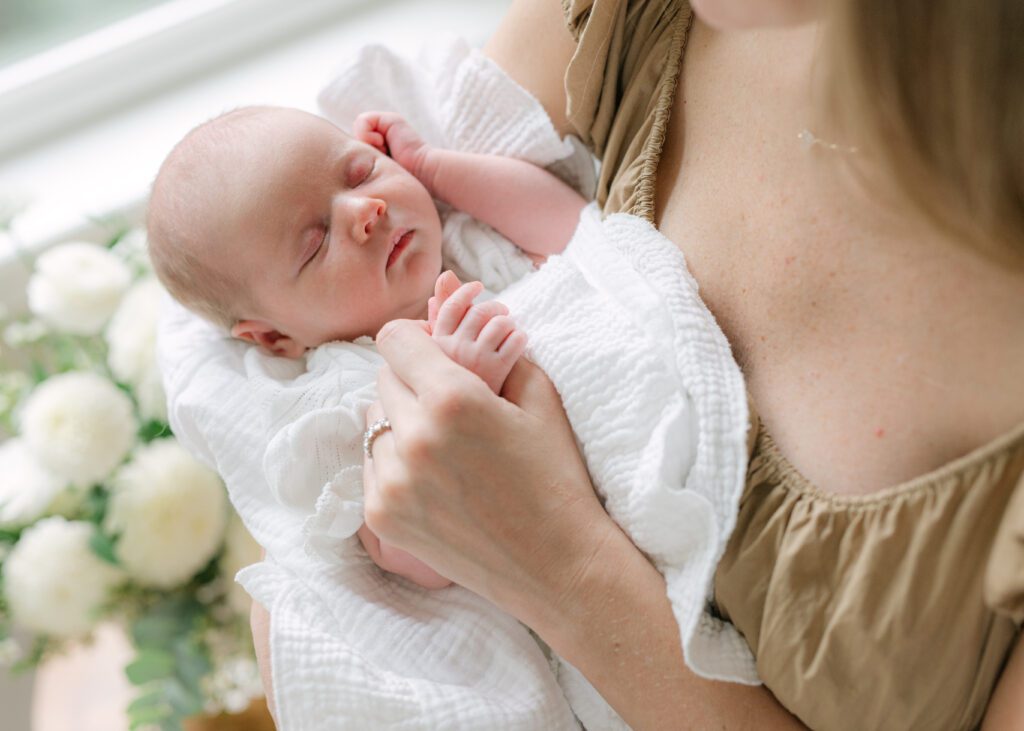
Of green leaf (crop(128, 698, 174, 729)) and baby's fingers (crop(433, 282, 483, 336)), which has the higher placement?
baby's fingers (crop(433, 282, 483, 336))

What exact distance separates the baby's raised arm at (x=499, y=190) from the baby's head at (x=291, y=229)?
51mm

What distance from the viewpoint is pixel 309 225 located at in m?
1.20

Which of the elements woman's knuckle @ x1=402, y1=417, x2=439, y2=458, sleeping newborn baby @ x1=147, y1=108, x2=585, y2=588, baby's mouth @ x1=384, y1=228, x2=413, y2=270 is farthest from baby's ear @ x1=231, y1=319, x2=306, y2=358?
woman's knuckle @ x1=402, y1=417, x2=439, y2=458

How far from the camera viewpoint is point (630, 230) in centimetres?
108

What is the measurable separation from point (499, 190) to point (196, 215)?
0.37 metres

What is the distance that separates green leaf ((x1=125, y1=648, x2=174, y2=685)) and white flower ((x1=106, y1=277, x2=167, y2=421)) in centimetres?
31

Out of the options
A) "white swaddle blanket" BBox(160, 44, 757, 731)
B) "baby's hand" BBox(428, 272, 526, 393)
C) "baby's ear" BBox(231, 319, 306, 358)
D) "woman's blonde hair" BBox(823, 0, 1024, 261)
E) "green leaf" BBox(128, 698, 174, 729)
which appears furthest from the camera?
"green leaf" BBox(128, 698, 174, 729)

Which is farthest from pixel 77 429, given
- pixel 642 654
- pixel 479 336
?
pixel 642 654

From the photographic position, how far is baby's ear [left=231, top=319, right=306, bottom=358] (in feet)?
4.10

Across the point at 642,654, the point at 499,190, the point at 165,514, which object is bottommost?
the point at 165,514

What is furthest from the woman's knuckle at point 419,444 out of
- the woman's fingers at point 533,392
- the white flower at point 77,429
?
the white flower at point 77,429

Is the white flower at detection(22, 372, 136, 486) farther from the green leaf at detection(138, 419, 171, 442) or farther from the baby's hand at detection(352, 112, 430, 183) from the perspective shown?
the baby's hand at detection(352, 112, 430, 183)

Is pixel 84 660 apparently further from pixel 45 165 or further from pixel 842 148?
pixel 842 148

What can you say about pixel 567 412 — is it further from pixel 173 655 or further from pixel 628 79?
pixel 173 655
